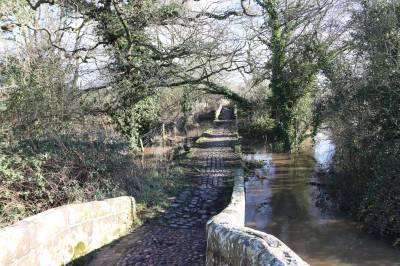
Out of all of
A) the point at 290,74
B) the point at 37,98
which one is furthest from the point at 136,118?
the point at 290,74

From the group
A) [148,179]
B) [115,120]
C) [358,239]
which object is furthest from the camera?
[115,120]

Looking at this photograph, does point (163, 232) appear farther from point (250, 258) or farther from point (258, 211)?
point (250, 258)

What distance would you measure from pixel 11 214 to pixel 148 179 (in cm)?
514

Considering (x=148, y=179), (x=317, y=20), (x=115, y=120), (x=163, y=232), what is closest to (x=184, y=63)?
(x=115, y=120)

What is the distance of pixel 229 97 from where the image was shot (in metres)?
20.2

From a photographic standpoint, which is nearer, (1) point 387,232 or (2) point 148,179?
(1) point 387,232

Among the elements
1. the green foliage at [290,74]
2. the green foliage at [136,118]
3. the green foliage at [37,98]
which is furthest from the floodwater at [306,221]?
the green foliage at [37,98]

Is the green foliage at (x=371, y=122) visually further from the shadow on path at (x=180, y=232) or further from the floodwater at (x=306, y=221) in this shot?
the shadow on path at (x=180, y=232)

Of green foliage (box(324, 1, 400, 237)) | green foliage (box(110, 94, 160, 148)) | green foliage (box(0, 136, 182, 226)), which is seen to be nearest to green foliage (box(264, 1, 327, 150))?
green foliage (box(324, 1, 400, 237))

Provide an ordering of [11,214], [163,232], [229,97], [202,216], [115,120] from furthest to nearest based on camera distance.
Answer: [229,97] < [115,120] < [202,216] < [163,232] < [11,214]

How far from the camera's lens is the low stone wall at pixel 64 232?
4.73 metres

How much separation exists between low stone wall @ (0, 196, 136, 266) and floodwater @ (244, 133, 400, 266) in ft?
12.6

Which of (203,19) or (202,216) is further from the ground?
(203,19)

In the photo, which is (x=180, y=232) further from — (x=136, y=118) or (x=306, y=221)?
(x=136, y=118)
